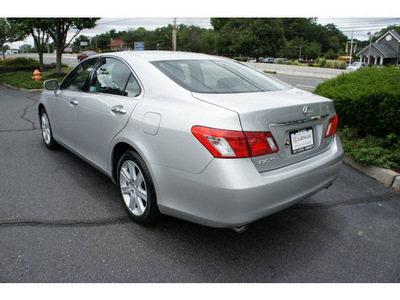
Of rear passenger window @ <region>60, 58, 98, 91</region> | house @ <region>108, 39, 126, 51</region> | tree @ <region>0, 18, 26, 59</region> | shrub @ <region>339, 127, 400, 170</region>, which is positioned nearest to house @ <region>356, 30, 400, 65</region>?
tree @ <region>0, 18, 26, 59</region>

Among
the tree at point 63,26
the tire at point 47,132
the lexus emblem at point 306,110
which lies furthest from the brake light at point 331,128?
the tree at point 63,26

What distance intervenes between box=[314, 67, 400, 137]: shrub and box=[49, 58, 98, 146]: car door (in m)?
3.94

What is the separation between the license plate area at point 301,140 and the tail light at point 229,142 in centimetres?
37

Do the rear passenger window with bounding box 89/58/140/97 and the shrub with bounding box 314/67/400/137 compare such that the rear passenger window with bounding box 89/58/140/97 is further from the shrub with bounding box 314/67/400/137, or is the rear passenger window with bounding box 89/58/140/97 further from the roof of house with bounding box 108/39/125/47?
the roof of house with bounding box 108/39/125/47

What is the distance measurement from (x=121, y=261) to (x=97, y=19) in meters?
18.0

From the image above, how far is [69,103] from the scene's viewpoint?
4004 millimetres

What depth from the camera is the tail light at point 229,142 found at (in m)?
2.17

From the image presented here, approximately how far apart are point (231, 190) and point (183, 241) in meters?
0.89

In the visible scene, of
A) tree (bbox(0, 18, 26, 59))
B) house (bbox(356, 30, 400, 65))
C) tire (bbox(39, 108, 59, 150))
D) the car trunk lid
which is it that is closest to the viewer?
the car trunk lid

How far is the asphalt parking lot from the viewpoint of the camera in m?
2.36

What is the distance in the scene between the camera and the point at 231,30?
73500 millimetres

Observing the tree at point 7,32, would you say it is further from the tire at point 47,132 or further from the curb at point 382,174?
the curb at point 382,174

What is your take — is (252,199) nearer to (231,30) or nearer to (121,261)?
(121,261)

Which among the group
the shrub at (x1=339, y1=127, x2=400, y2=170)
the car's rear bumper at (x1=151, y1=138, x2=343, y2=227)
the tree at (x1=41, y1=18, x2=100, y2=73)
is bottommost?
the shrub at (x1=339, y1=127, x2=400, y2=170)
